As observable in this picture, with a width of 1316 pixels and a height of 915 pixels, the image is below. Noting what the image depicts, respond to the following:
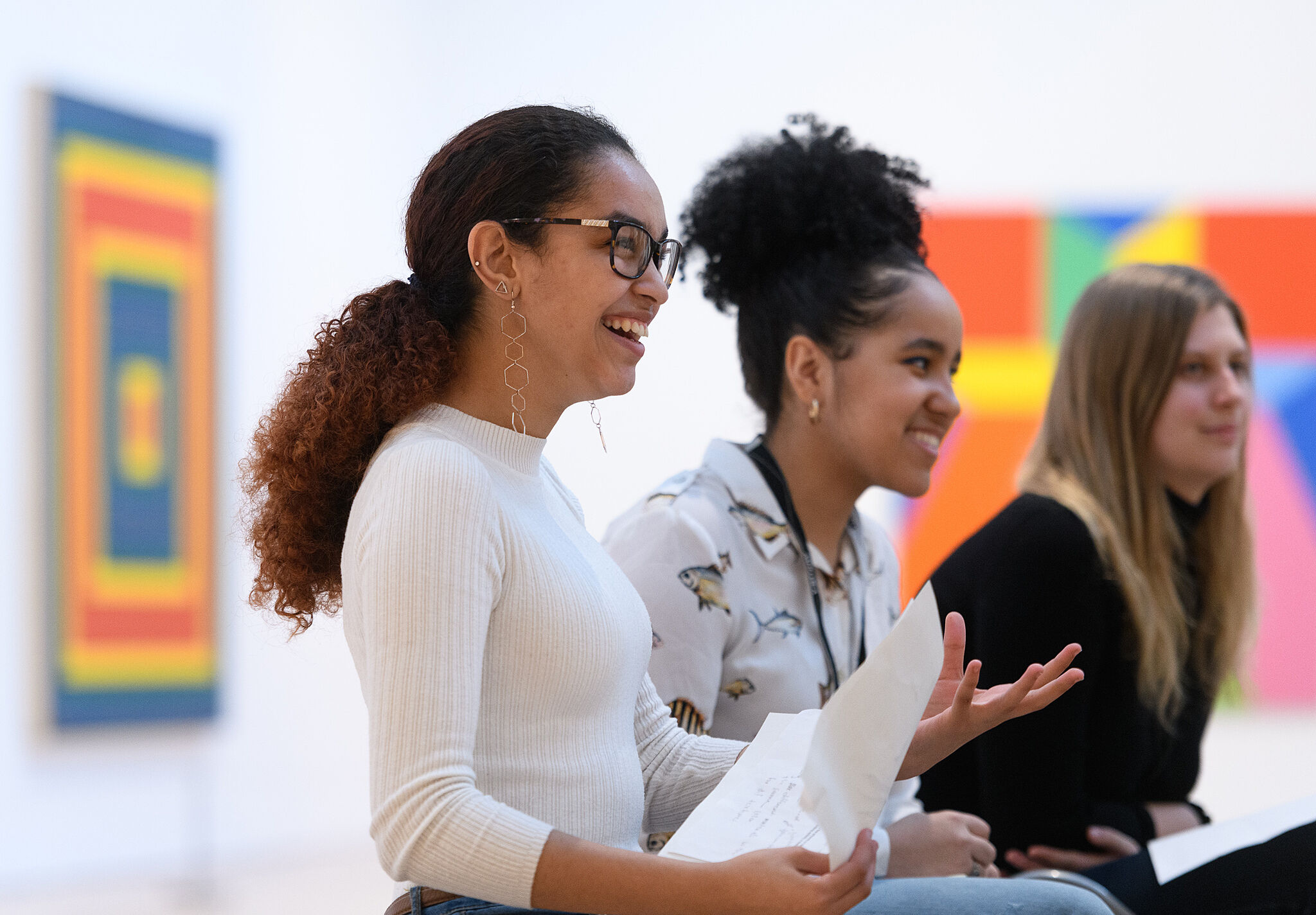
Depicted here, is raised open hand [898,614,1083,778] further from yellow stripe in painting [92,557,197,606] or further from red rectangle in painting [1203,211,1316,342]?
red rectangle in painting [1203,211,1316,342]

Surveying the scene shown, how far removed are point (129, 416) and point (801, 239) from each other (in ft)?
7.43

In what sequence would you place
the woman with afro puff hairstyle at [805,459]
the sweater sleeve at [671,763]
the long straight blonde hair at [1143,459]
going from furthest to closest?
the long straight blonde hair at [1143,459], the woman with afro puff hairstyle at [805,459], the sweater sleeve at [671,763]

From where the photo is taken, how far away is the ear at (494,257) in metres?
1.16

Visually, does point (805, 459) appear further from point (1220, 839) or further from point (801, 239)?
point (1220, 839)

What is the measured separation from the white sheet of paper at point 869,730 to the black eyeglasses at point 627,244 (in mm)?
427

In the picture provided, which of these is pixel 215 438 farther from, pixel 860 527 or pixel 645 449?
pixel 860 527

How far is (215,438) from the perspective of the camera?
3.72 m

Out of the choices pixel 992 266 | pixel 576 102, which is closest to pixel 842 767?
pixel 576 102

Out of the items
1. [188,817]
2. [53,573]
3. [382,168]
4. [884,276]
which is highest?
[382,168]

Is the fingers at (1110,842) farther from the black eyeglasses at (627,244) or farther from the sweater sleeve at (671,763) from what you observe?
the black eyeglasses at (627,244)

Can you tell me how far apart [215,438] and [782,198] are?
2.32 meters

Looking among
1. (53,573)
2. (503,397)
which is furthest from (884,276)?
(53,573)

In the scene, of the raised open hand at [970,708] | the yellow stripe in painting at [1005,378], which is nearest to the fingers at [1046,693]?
the raised open hand at [970,708]

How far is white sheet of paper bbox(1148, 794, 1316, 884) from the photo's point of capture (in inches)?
61.9
